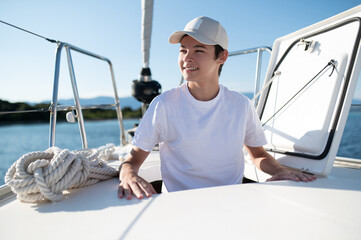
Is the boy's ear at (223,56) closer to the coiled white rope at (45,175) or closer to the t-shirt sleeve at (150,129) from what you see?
the t-shirt sleeve at (150,129)

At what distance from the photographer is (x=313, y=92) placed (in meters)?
1.32

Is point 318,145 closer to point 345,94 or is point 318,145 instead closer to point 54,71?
point 345,94

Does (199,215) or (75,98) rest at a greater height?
(75,98)

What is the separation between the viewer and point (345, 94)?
1.13m

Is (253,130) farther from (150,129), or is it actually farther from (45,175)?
(45,175)

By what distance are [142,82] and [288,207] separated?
2.19 m

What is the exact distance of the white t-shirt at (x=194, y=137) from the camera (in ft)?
3.76

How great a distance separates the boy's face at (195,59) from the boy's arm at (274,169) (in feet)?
1.76

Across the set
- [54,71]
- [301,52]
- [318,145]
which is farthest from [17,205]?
[301,52]

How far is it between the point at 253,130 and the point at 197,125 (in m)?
0.35

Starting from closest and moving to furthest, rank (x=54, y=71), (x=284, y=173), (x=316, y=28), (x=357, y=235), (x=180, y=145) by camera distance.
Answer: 1. (x=357, y=235)
2. (x=284, y=173)
3. (x=180, y=145)
4. (x=316, y=28)
5. (x=54, y=71)

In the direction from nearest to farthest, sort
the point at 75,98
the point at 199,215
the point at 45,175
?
the point at 199,215, the point at 45,175, the point at 75,98

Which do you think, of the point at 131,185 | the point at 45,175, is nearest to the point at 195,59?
the point at 131,185

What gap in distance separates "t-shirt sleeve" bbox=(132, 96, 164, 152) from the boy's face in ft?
0.70
